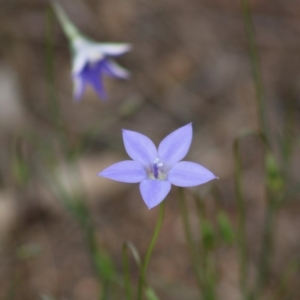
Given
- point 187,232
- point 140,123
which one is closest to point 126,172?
point 187,232

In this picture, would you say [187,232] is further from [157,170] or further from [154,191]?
[154,191]

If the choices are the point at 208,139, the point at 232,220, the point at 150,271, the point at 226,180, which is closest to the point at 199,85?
the point at 208,139

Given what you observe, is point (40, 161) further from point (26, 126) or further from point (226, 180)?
point (226, 180)

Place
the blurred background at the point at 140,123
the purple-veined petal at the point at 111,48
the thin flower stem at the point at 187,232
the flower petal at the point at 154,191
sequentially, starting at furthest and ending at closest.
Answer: the blurred background at the point at 140,123, the purple-veined petal at the point at 111,48, the thin flower stem at the point at 187,232, the flower petal at the point at 154,191

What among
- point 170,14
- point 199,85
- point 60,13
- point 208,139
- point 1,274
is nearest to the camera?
point 60,13

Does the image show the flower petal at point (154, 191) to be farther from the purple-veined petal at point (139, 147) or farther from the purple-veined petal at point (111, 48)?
the purple-veined petal at point (111, 48)

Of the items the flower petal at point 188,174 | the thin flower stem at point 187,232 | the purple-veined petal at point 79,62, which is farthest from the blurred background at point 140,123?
the flower petal at point 188,174
